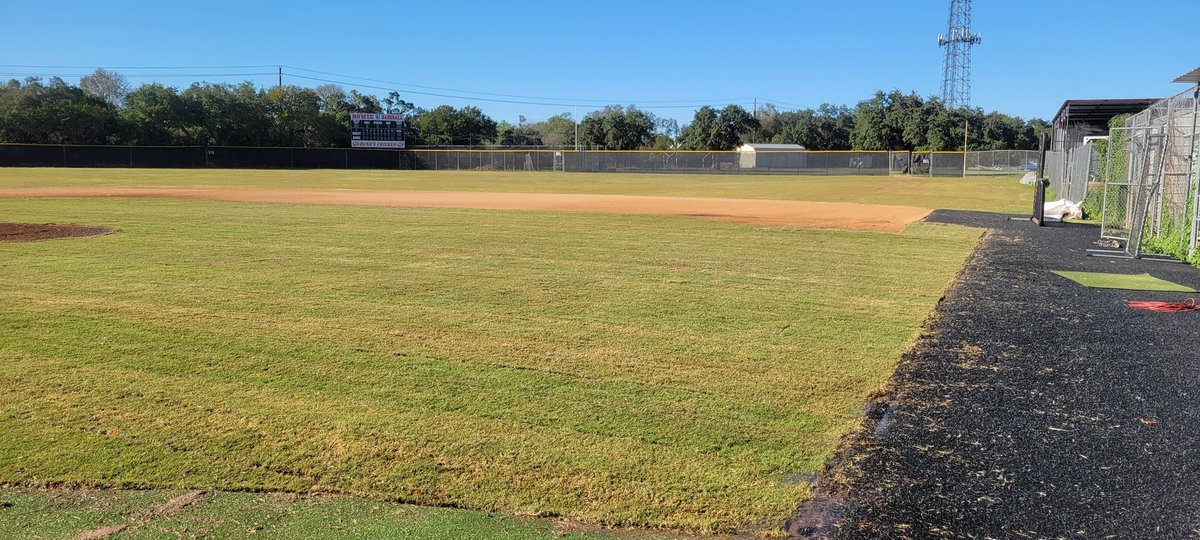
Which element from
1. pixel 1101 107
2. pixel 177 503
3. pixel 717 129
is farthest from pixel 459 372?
pixel 717 129

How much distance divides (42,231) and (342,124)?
7427 cm

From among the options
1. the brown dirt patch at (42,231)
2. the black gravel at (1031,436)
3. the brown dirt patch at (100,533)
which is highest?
the brown dirt patch at (42,231)

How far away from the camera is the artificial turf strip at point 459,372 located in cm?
356

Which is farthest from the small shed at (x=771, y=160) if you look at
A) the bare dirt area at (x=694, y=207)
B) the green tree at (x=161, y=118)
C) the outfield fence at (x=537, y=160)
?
the green tree at (x=161, y=118)

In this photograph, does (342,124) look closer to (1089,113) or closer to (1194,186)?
(1089,113)

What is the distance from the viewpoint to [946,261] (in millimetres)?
10953

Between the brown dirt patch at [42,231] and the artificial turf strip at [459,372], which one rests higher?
the brown dirt patch at [42,231]

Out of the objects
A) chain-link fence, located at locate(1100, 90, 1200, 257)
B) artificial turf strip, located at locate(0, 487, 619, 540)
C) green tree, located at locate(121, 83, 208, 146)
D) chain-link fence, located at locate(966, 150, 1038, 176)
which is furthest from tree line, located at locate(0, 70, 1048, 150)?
artificial turf strip, located at locate(0, 487, 619, 540)

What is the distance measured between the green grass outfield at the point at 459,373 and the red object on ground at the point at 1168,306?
5.99ft

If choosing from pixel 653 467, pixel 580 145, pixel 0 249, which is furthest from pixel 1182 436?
pixel 580 145

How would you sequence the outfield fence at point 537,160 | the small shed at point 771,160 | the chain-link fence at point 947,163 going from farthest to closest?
the small shed at point 771,160, the outfield fence at point 537,160, the chain-link fence at point 947,163

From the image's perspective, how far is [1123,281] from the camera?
922 cm

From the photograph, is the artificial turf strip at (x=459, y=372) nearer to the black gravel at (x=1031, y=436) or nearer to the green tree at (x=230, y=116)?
the black gravel at (x=1031, y=436)

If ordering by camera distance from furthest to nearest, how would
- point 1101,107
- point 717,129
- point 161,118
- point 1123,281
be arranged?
point 717,129, point 161,118, point 1101,107, point 1123,281
